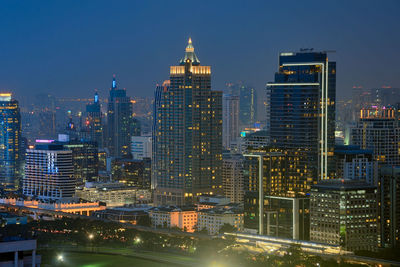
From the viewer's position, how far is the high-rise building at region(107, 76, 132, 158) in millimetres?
101625

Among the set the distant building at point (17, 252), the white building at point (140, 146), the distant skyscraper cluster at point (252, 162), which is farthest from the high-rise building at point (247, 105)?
the distant building at point (17, 252)

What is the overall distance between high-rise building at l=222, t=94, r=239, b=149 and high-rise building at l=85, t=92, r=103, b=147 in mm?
16713

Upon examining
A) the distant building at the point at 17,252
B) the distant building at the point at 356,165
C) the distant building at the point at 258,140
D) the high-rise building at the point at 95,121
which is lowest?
the distant building at the point at 17,252

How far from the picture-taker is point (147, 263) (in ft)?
142

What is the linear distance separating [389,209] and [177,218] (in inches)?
654

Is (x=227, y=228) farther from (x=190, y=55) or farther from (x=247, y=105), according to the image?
(x=247, y=105)

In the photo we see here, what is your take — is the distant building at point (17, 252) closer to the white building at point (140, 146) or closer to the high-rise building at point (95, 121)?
the white building at point (140, 146)

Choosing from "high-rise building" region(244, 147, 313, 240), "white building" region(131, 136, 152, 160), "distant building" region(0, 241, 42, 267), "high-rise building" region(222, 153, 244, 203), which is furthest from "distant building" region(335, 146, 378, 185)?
"white building" region(131, 136, 152, 160)

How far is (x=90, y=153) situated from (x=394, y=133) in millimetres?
34579

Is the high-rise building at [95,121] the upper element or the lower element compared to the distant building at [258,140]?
upper

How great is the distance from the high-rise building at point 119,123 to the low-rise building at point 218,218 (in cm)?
4350

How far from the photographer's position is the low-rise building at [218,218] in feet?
179

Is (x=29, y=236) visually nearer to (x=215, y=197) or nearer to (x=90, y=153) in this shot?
(x=215, y=197)

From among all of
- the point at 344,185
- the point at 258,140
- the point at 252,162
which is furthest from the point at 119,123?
the point at 344,185
